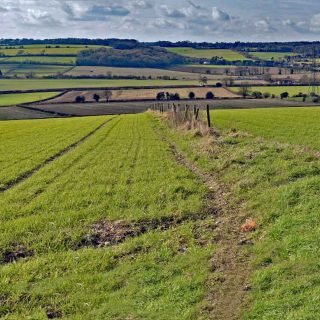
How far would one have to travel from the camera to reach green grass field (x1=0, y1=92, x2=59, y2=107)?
122188 millimetres

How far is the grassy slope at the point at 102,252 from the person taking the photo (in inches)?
331

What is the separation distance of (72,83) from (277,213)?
164 metres

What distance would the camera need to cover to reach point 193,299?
840 centimetres

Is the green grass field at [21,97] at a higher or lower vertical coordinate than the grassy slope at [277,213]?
higher

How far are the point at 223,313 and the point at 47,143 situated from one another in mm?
31059

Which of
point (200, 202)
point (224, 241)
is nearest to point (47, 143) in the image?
point (200, 202)

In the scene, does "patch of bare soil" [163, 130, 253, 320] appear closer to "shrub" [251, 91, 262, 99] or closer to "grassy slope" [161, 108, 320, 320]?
"grassy slope" [161, 108, 320, 320]

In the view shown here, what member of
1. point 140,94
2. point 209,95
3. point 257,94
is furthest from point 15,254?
point 140,94

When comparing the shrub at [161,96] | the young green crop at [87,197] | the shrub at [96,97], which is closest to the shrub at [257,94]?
the shrub at [161,96]

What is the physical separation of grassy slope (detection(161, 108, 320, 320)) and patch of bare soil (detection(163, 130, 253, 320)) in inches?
9.0

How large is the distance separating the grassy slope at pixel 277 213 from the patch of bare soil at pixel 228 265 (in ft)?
0.75

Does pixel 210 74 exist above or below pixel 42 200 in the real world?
above

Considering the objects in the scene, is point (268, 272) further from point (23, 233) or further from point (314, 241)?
point (23, 233)

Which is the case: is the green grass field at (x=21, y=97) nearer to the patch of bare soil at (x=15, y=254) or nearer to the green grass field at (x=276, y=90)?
the green grass field at (x=276, y=90)
